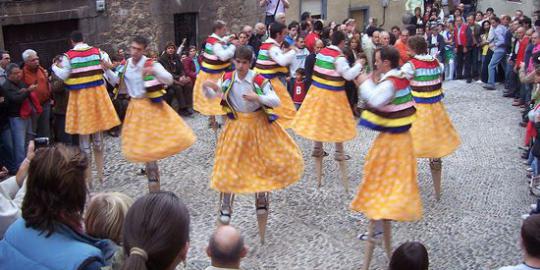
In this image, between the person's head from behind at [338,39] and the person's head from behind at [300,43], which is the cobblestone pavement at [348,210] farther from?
the person's head from behind at [300,43]

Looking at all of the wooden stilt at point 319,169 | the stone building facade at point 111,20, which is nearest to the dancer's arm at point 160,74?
the wooden stilt at point 319,169

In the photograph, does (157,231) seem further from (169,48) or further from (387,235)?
(169,48)

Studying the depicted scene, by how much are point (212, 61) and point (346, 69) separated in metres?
2.94

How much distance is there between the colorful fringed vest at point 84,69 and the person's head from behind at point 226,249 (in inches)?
205

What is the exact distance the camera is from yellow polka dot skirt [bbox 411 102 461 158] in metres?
7.41

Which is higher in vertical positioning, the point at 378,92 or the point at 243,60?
the point at 243,60

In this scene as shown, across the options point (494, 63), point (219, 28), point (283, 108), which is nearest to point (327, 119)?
point (283, 108)

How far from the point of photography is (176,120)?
24.6 ft

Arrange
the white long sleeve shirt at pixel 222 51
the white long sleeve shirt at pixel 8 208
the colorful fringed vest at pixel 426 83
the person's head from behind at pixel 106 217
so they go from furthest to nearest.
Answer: the white long sleeve shirt at pixel 222 51
the colorful fringed vest at pixel 426 83
the white long sleeve shirt at pixel 8 208
the person's head from behind at pixel 106 217

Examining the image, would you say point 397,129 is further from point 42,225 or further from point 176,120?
point 42,225

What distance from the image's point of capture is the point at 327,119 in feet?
26.1

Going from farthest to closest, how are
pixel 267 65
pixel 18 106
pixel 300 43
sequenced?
pixel 300 43 → pixel 267 65 → pixel 18 106

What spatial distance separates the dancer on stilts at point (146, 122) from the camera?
7.30 m

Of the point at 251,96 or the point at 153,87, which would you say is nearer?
the point at 251,96
